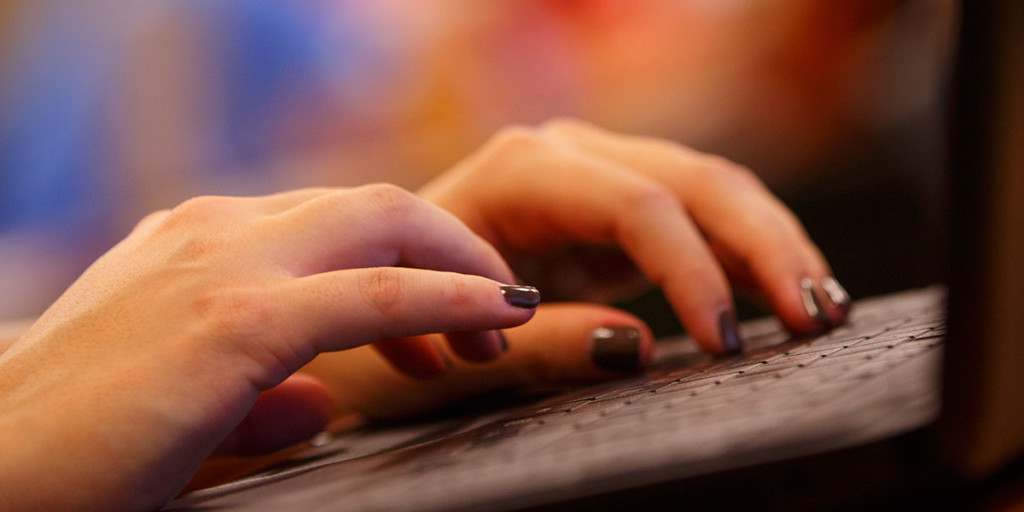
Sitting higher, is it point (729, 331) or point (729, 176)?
point (729, 176)

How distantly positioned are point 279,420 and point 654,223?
34 cm

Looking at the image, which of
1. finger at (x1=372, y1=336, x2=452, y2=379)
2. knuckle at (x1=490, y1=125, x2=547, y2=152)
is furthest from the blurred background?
finger at (x1=372, y1=336, x2=452, y2=379)

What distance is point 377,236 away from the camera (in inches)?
17.6

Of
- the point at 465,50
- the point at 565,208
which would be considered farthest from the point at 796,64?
the point at 565,208

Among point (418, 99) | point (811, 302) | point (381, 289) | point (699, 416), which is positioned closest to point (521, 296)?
point (381, 289)

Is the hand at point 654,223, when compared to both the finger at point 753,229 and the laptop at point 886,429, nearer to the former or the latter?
the finger at point 753,229

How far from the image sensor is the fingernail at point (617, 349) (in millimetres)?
562

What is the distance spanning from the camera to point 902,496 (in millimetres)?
212

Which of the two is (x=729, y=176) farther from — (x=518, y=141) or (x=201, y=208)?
(x=201, y=208)

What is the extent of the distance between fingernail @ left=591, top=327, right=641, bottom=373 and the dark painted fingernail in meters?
0.07

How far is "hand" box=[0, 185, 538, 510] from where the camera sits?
324mm

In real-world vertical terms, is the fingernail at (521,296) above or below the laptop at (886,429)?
above

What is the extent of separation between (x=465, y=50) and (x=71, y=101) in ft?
3.33

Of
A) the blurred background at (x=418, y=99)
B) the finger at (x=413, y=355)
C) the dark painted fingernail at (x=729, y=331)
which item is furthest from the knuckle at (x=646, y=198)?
the blurred background at (x=418, y=99)
